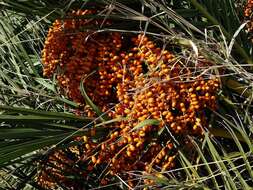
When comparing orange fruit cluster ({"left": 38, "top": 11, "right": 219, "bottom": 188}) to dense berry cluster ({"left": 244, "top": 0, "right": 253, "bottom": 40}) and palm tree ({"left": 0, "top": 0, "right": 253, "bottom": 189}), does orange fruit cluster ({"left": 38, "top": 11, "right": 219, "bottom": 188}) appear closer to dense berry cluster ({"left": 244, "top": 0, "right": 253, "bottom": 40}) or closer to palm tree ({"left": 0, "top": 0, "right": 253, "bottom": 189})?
palm tree ({"left": 0, "top": 0, "right": 253, "bottom": 189})

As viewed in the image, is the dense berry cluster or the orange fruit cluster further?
the dense berry cluster

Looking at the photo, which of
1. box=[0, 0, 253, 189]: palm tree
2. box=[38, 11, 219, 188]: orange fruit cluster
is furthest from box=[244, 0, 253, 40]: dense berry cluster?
box=[38, 11, 219, 188]: orange fruit cluster

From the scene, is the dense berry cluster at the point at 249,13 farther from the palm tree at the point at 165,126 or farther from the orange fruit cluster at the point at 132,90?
the orange fruit cluster at the point at 132,90

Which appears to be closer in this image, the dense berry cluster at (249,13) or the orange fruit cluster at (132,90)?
the orange fruit cluster at (132,90)

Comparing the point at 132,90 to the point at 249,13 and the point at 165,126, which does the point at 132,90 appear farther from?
the point at 249,13

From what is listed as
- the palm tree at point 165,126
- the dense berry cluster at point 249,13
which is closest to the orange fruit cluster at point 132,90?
the palm tree at point 165,126

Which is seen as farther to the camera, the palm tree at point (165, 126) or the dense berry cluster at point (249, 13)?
the dense berry cluster at point (249, 13)

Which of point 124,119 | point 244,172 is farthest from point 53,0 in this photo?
point 244,172

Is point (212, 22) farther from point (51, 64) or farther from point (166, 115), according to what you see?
point (51, 64)
